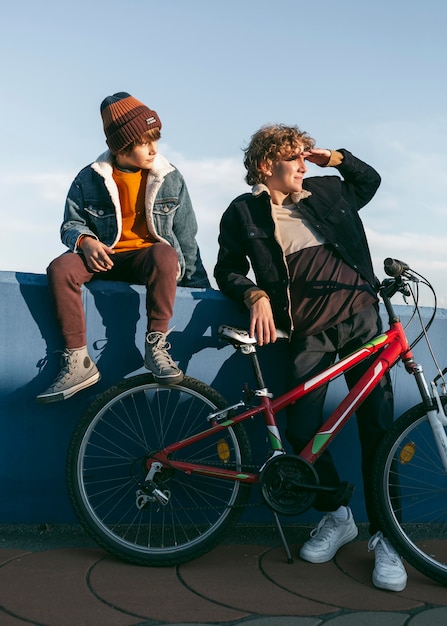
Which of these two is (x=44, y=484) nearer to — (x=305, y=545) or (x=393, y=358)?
(x=305, y=545)

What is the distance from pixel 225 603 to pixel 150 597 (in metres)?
0.28

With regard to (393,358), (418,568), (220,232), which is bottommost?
(418,568)

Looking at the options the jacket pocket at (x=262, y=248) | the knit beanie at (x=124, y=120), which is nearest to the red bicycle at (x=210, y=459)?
the jacket pocket at (x=262, y=248)

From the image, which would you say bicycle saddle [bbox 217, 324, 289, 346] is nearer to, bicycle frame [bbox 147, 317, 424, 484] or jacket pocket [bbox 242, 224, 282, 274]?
bicycle frame [bbox 147, 317, 424, 484]

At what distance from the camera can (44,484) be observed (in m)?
3.46

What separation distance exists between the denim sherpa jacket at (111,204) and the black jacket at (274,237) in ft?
0.93

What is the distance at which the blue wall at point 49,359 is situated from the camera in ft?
11.2

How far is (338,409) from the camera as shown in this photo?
10.4 feet

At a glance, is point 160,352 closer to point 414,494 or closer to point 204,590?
point 204,590

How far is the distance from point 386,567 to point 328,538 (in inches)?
13.7

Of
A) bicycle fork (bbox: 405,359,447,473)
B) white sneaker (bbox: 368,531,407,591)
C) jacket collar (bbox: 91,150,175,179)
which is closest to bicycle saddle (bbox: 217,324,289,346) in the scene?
bicycle fork (bbox: 405,359,447,473)

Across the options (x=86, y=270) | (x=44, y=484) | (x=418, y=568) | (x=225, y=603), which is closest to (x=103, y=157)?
(x=86, y=270)

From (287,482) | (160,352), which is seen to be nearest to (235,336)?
(160,352)

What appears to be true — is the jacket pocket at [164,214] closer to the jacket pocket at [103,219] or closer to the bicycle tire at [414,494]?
the jacket pocket at [103,219]
